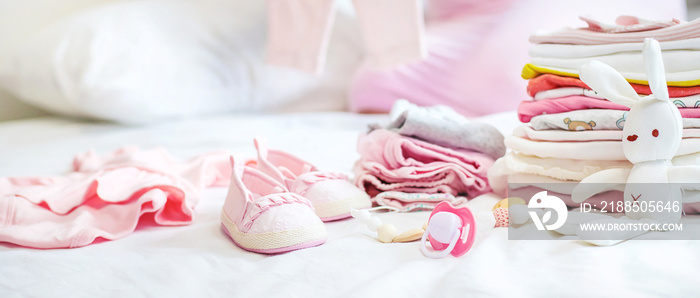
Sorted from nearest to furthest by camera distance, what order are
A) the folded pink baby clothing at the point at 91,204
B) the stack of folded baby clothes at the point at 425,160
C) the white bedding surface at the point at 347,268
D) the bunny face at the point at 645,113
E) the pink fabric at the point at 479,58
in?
the white bedding surface at the point at 347,268 < the bunny face at the point at 645,113 < the folded pink baby clothing at the point at 91,204 < the stack of folded baby clothes at the point at 425,160 < the pink fabric at the point at 479,58

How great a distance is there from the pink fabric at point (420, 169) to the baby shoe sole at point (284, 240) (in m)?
0.22

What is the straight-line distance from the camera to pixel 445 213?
659mm

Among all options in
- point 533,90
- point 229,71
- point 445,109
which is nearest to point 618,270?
point 533,90

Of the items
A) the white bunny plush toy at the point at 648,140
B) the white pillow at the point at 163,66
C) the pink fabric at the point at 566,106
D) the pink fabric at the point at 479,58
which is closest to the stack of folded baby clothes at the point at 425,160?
the pink fabric at the point at 566,106

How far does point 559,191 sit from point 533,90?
0.50 feet

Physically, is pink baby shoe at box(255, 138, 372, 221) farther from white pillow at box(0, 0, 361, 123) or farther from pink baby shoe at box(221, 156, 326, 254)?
white pillow at box(0, 0, 361, 123)

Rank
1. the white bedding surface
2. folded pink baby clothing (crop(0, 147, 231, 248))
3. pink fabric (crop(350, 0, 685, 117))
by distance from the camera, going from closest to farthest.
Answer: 1. the white bedding surface
2. folded pink baby clothing (crop(0, 147, 231, 248))
3. pink fabric (crop(350, 0, 685, 117))

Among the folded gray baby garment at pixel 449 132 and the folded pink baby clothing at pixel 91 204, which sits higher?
the folded gray baby garment at pixel 449 132

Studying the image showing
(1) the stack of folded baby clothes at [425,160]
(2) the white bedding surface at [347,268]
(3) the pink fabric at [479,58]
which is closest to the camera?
(2) the white bedding surface at [347,268]

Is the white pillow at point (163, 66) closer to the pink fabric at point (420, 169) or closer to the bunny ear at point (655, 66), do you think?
the pink fabric at point (420, 169)

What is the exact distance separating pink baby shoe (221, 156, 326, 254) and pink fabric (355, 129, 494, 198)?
18 cm

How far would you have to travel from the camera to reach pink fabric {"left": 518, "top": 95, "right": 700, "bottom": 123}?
27.9 inches

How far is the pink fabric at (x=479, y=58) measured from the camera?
59.7 inches

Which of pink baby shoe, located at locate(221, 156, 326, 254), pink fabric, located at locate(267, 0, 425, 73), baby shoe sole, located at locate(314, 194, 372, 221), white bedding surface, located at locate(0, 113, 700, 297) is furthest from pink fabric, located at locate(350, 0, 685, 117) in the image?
pink baby shoe, located at locate(221, 156, 326, 254)
